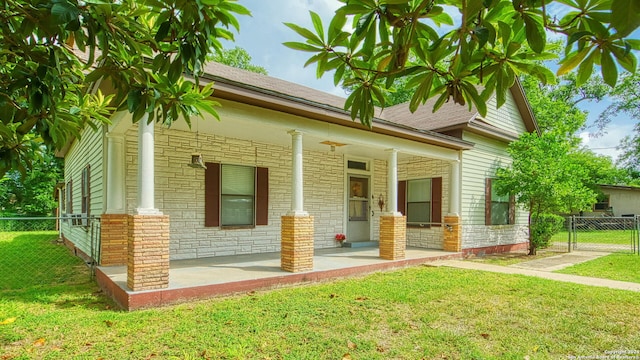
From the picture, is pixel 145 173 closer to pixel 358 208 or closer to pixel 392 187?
pixel 392 187

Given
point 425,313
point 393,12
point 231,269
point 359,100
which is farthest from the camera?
point 231,269

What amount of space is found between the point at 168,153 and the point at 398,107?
9.77 meters

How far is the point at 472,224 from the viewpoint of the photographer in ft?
32.9

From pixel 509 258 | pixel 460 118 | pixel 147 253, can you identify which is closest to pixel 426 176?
pixel 460 118

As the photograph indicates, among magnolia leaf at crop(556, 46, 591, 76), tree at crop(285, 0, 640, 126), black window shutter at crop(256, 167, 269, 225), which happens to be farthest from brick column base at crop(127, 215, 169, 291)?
magnolia leaf at crop(556, 46, 591, 76)

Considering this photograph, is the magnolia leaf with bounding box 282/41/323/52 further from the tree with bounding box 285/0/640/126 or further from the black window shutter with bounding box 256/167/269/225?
the black window shutter with bounding box 256/167/269/225

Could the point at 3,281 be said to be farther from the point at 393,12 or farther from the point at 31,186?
the point at 31,186

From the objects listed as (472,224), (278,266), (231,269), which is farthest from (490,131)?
(231,269)

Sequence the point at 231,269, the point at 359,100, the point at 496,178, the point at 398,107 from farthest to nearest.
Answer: the point at 398,107
the point at 496,178
the point at 231,269
the point at 359,100

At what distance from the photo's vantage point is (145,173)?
4.91 metres

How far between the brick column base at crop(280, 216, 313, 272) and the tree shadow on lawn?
2.66m

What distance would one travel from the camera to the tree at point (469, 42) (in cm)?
122

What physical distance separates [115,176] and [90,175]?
2247 mm

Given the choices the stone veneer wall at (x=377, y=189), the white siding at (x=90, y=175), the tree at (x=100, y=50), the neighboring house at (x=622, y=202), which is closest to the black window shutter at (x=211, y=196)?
the white siding at (x=90, y=175)
